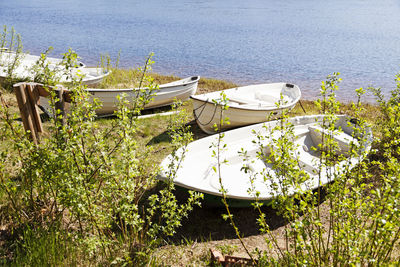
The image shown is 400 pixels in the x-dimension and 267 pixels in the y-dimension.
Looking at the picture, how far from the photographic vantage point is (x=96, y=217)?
9.07 ft

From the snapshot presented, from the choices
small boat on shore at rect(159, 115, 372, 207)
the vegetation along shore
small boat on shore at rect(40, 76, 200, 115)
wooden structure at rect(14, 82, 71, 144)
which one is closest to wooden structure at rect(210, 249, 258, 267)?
the vegetation along shore

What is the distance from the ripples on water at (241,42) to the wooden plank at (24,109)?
13.5 m

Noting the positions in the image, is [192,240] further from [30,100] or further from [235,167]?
[30,100]

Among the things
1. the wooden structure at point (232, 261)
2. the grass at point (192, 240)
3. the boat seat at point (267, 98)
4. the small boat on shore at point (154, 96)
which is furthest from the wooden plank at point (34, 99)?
the boat seat at point (267, 98)

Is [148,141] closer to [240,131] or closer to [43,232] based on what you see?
[240,131]

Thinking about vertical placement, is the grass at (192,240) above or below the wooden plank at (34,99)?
below

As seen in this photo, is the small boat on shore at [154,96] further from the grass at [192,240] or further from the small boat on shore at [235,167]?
the small boat on shore at [235,167]

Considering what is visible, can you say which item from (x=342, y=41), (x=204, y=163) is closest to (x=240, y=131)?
(x=204, y=163)

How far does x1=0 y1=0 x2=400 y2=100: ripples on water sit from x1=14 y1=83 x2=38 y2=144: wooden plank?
1353 cm

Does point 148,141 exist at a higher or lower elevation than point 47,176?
lower

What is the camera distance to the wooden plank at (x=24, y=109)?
4176mm

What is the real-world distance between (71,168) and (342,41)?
28.6 metres

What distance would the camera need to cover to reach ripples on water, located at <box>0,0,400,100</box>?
A: 18.8 metres

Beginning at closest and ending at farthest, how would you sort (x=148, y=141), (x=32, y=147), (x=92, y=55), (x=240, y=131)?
(x=32, y=147) < (x=240, y=131) < (x=148, y=141) < (x=92, y=55)
